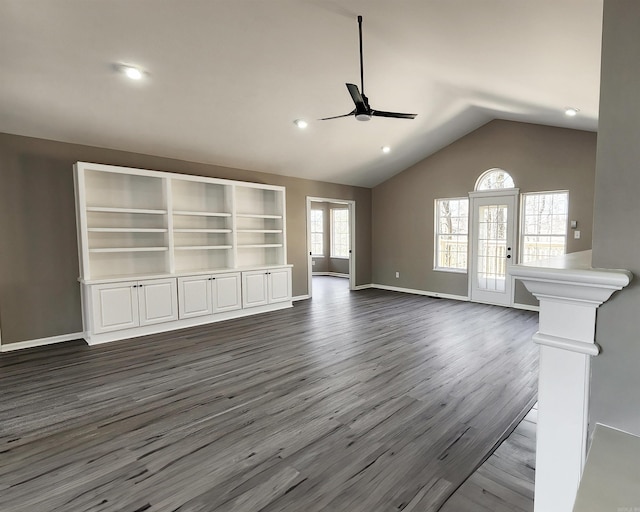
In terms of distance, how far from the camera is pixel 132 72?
11.7 feet

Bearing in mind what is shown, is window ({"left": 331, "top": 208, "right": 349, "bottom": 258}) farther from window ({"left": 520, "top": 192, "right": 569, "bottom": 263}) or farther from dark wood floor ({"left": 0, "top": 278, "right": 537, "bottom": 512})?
dark wood floor ({"left": 0, "top": 278, "right": 537, "bottom": 512})

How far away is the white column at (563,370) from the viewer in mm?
926

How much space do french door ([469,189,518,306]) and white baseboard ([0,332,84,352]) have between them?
22.4 feet

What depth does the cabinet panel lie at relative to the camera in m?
5.61

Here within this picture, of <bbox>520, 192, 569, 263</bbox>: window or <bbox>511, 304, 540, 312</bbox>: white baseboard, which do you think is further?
<bbox>511, 304, 540, 312</bbox>: white baseboard

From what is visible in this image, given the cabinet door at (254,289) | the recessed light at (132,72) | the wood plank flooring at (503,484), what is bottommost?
the wood plank flooring at (503,484)

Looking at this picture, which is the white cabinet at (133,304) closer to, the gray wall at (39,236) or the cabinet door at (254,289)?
the gray wall at (39,236)

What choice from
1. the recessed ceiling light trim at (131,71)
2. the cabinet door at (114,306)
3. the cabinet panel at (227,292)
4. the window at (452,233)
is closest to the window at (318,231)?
Answer: the window at (452,233)

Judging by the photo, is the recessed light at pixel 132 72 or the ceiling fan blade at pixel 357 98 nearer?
the ceiling fan blade at pixel 357 98

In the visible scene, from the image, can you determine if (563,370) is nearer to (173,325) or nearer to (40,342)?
(173,325)

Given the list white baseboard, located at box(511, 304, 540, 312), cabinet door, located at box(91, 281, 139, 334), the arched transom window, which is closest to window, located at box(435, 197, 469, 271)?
the arched transom window

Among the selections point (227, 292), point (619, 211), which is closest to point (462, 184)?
point (227, 292)

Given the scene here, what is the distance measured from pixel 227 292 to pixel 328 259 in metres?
5.88

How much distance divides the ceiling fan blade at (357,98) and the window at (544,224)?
424 cm
